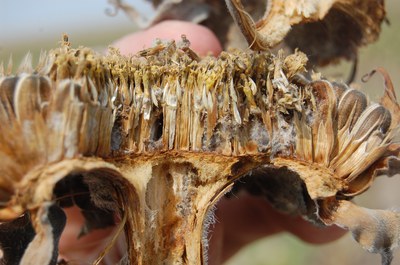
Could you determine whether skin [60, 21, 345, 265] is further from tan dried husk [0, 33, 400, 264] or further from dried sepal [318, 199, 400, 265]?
dried sepal [318, 199, 400, 265]

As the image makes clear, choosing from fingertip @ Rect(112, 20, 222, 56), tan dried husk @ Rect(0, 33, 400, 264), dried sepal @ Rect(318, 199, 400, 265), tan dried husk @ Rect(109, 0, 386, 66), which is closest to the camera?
tan dried husk @ Rect(0, 33, 400, 264)


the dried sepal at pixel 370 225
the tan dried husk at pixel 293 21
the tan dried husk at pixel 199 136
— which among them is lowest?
the dried sepal at pixel 370 225

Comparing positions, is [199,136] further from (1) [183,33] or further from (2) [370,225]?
(1) [183,33]

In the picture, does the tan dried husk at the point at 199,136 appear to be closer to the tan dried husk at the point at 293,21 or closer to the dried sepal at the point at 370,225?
the dried sepal at the point at 370,225

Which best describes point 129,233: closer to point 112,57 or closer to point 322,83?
point 112,57

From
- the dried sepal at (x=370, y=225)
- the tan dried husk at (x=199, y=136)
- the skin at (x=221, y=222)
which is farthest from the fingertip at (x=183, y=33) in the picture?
the dried sepal at (x=370, y=225)

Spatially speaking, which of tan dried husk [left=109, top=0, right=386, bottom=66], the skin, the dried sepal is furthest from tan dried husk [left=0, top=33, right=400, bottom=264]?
the skin

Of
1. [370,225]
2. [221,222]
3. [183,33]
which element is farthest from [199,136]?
[221,222]
